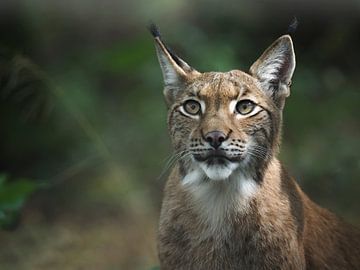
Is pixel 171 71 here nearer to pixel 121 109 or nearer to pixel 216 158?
pixel 216 158

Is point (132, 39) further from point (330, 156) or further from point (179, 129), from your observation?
point (179, 129)

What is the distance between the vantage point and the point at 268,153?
7664 mm

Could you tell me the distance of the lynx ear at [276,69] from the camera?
7.62 metres

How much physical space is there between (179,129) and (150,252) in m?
3.50

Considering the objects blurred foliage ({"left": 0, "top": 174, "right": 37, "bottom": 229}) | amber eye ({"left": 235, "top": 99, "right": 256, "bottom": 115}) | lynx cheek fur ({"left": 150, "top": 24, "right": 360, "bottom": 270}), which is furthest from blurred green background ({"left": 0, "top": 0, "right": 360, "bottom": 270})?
amber eye ({"left": 235, "top": 99, "right": 256, "bottom": 115})

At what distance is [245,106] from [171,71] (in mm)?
585

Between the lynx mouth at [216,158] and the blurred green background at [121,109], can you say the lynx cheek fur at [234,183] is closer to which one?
the lynx mouth at [216,158]

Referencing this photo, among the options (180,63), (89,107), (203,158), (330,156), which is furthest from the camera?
(89,107)

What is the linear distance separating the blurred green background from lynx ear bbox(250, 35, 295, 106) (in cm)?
337

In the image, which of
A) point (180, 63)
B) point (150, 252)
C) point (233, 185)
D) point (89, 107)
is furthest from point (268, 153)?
point (89, 107)

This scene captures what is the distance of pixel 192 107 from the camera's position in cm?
761

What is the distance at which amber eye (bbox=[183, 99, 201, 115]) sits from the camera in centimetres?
757

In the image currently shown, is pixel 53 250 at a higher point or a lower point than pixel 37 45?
lower

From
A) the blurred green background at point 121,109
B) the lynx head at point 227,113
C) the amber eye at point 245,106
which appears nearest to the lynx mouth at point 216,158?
the lynx head at point 227,113
